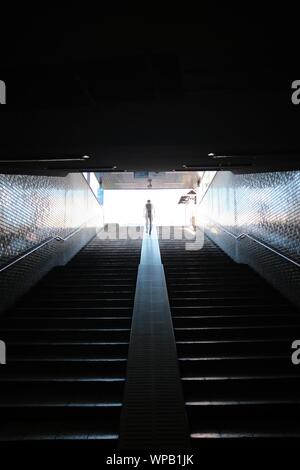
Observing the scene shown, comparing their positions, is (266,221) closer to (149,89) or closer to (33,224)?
(149,89)

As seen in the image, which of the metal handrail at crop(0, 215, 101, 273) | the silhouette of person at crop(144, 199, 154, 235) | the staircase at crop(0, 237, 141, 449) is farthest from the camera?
the silhouette of person at crop(144, 199, 154, 235)

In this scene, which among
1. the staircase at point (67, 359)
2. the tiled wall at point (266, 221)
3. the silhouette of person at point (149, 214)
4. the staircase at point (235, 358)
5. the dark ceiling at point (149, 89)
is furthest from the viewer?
the silhouette of person at point (149, 214)

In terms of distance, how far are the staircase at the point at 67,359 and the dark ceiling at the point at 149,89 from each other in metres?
2.12

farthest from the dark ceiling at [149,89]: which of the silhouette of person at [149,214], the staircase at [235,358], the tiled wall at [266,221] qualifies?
the silhouette of person at [149,214]

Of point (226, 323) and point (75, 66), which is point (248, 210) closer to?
point (226, 323)

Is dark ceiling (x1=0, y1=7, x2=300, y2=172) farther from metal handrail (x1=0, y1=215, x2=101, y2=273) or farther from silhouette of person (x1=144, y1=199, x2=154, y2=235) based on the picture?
silhouette of person (x1=144, y1=199, x2=154, y2=235)

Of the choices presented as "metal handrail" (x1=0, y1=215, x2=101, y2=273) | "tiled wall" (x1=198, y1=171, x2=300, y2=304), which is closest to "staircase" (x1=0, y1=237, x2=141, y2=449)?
"metal handrail" (x1=0, y1=215, x2=101, y2=273)

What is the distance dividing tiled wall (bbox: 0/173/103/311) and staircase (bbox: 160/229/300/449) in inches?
98.9

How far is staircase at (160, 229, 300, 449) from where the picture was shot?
11.1 ft

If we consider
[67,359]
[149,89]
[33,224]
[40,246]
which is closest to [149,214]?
[33,224]

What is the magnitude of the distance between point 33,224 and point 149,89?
13.7 ft

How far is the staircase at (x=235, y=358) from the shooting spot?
11.1 feet

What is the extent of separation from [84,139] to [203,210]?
12.1m

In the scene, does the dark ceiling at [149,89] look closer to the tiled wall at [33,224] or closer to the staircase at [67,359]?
the tiled wall at [33,224]
